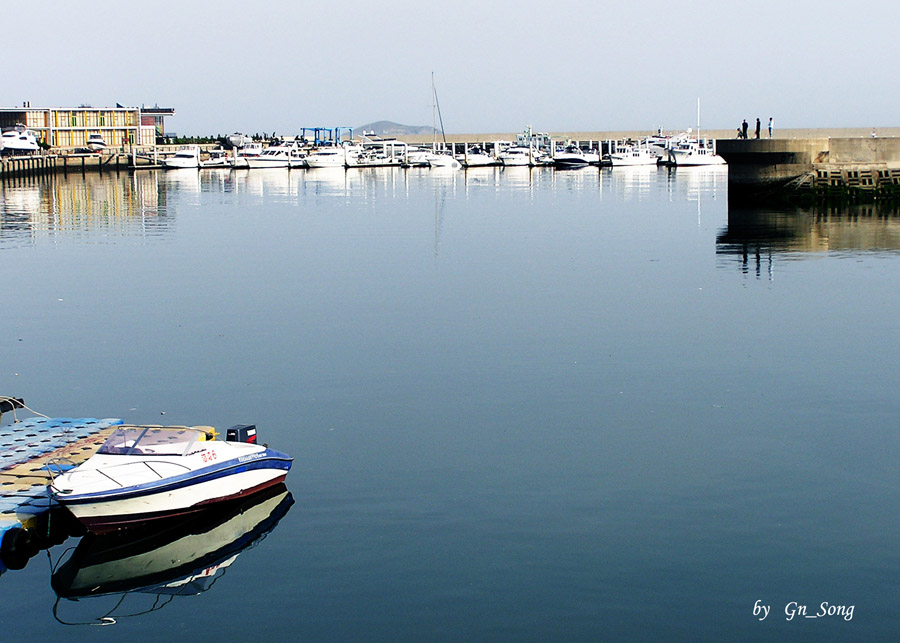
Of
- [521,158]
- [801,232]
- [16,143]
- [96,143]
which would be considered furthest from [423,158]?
[801,232]

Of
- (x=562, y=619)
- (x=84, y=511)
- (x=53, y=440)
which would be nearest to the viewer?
(x=562, y=619)

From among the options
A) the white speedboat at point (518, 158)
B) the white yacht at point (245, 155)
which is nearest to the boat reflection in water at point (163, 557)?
the white yacht at point (245, 155)

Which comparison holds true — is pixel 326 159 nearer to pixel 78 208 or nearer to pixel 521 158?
pixel 521 158

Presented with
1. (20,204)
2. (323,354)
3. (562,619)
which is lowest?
(562,619)

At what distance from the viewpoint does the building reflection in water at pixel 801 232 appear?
163 ft

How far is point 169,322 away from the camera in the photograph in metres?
32.7

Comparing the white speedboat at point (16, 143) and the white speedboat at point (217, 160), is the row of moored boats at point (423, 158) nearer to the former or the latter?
the white speedboat at point (217, 160)

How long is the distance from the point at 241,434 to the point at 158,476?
2288 mm

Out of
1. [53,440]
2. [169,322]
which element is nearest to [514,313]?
[169,322]

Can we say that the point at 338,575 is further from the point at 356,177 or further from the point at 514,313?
the point at 356,177

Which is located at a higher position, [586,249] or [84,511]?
[586,249]

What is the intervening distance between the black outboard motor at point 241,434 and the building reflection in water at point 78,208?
4083cm

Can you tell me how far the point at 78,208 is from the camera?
262 feet

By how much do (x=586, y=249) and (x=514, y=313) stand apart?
19157 mm
